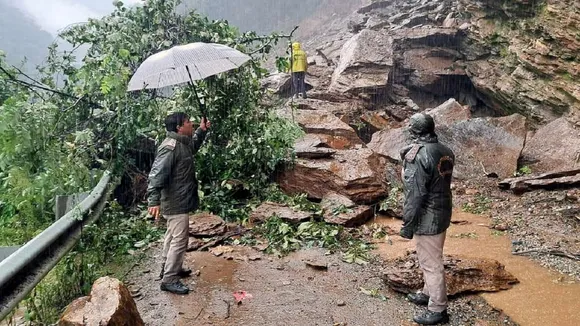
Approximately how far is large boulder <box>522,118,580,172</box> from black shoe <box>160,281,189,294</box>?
733 cm

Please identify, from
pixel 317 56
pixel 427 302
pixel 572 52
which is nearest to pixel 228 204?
pixel 427 302

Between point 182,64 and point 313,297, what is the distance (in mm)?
2590

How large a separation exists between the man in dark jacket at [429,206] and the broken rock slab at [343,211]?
230 cm

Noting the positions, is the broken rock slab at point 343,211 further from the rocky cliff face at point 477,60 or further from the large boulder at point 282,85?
the large boulder at point 282,85

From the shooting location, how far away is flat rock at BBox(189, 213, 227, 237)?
5.77 m

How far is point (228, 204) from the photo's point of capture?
6750mm

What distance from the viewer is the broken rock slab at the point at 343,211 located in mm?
6289

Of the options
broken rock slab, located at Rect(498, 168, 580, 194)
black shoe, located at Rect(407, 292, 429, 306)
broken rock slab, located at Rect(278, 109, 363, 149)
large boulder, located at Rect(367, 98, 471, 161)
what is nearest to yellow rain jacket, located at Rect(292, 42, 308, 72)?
broken rock slab, located at Rect(278, 109, 363, 149)

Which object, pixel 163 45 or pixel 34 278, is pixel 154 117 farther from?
pixel 34 278

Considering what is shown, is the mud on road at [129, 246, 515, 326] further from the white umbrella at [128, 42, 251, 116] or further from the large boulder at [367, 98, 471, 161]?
the large boulder at [367, 98, 471, 161]

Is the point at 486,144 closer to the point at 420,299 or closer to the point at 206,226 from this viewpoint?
the point at 420,299

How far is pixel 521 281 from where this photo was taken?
15.5 ft

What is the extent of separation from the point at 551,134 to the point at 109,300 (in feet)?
29.8

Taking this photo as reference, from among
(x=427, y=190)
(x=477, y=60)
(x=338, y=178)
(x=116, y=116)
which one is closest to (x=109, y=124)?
(x=116, y=116)
